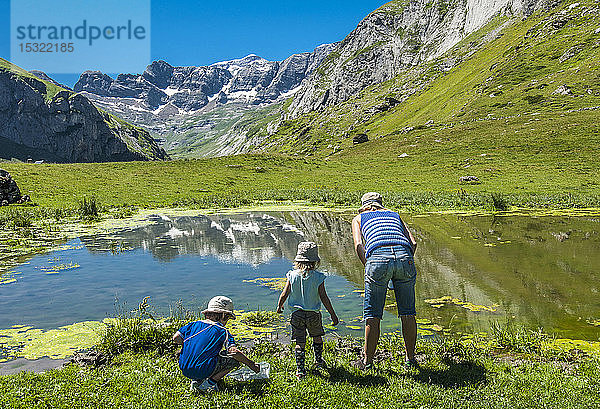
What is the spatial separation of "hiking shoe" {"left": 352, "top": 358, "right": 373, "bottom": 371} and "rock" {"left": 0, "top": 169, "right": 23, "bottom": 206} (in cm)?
4061

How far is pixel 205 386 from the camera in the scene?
6.77 metres

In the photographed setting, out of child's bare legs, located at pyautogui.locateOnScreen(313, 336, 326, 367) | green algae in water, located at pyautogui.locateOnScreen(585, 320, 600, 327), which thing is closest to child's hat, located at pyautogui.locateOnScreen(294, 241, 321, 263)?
child's bare legs, located at pyautogui.locateOnScreen(313, 336, 326, 367)

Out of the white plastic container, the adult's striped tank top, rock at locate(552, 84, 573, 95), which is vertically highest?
rock at locate(552, 84, 573, 95)

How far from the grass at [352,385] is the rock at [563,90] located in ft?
336

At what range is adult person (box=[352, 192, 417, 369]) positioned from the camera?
734cm

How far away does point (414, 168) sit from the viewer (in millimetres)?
65312

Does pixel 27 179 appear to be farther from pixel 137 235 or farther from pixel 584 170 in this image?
pixel 584 170

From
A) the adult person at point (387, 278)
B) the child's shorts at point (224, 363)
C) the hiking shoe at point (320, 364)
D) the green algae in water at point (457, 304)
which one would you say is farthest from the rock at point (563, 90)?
the child's shorts at point (224, 363)

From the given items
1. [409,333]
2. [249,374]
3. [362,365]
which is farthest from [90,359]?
[409,333]

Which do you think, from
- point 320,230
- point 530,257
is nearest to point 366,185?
point 320,230

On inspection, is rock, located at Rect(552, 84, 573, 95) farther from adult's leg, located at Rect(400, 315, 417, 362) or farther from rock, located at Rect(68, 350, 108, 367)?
rock, located at Rect(68, 350, 108, 367)

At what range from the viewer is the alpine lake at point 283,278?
9602mm

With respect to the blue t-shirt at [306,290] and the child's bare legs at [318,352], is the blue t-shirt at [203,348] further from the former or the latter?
the child's bare legs at [318,352]

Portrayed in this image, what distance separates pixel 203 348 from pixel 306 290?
215 cm
